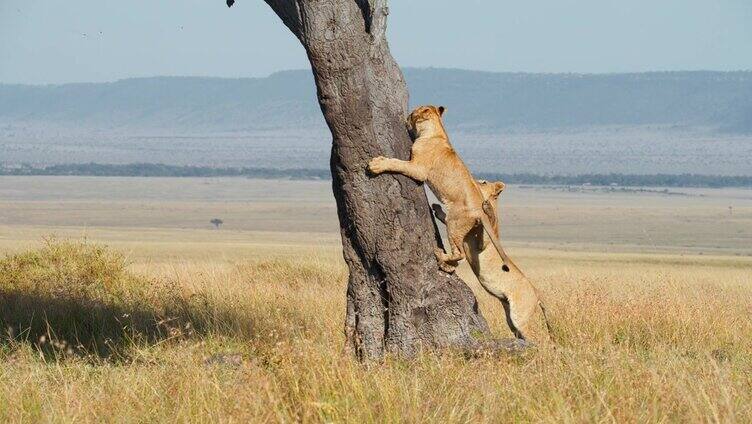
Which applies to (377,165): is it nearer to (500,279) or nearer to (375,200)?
(375,200)

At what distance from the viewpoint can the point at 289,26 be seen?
8.31 meters

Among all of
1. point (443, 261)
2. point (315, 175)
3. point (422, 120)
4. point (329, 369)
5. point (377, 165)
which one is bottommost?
point (315, 175)

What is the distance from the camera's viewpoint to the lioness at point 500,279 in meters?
8.88

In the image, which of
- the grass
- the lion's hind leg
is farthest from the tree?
the grass

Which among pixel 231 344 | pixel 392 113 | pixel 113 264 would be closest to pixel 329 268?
pixel 113 264

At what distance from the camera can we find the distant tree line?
486 ft

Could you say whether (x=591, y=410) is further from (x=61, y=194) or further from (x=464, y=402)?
(x=61, y=194)

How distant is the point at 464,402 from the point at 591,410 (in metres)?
0.60

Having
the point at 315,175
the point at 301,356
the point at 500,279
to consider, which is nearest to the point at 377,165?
the point at 500,279

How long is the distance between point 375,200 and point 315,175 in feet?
490

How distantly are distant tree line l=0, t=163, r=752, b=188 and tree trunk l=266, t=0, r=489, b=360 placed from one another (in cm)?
13457

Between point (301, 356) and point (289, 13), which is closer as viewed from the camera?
point (301, 356)

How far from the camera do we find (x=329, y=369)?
672 centimetres

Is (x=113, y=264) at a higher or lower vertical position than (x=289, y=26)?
lower
